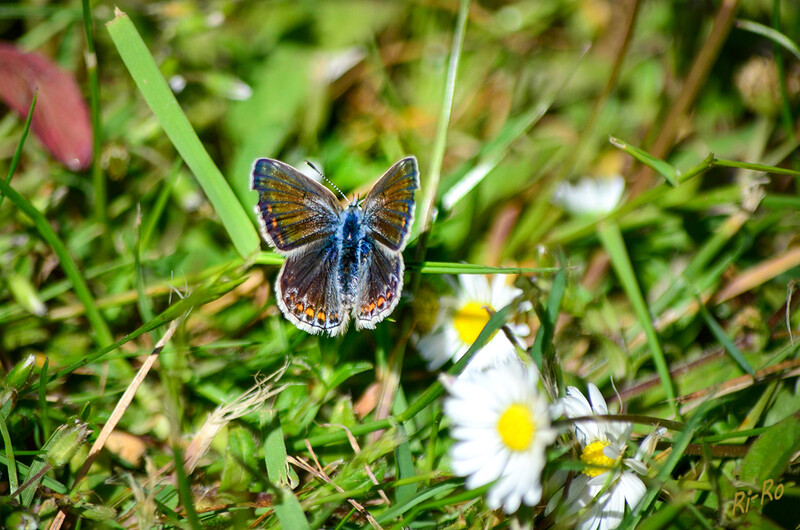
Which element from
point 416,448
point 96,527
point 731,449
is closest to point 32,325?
point 96,527

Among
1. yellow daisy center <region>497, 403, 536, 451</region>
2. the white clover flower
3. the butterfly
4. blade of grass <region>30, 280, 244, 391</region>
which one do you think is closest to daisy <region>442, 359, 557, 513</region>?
yellow daisy center <region>497, 403, 536, 451</region>

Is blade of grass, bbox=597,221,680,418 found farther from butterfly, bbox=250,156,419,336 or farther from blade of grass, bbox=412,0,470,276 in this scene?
butterfly, bbox=250,156,419,336

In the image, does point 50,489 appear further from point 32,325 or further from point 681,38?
point 681,38

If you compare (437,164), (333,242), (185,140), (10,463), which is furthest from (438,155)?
(10,463)

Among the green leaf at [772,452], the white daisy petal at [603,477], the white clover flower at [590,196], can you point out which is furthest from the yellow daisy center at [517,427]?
the white clover flower at [590,196]

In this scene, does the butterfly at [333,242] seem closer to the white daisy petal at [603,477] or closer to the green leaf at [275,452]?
the green leaf at [275,452]

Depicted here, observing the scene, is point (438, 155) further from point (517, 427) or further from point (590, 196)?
point (517, 427)
